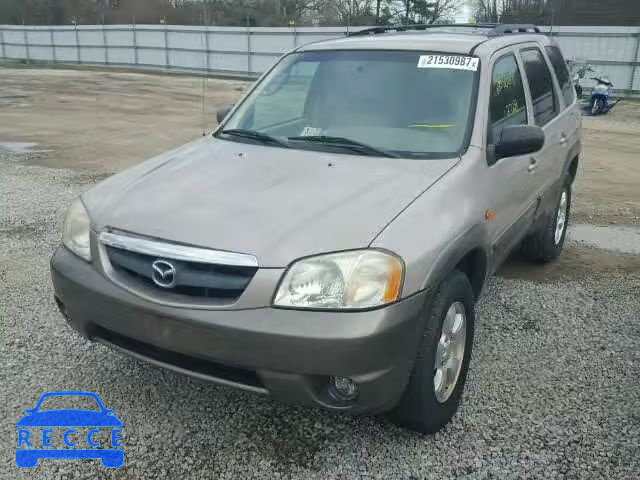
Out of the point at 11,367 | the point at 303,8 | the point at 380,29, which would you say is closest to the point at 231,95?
the point at 380,29

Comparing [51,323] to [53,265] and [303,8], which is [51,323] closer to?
[53,265]

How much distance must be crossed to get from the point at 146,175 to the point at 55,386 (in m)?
1.22

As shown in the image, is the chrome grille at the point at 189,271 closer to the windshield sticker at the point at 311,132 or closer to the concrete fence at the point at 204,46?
the windshield sticker at the point at 311,132

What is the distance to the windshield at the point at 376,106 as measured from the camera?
331 cm

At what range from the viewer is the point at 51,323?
13.0 feet

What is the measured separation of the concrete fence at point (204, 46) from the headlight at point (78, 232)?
61.9ft

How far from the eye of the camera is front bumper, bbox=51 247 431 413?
229cm

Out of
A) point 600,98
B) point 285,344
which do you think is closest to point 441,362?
point 285,344

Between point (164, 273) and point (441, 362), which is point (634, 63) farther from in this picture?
point (164, 273)

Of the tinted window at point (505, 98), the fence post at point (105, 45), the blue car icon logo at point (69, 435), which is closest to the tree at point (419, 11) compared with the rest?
the fence post at point (105, 45)

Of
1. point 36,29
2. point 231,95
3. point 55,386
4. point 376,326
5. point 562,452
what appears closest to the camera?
point 376,326

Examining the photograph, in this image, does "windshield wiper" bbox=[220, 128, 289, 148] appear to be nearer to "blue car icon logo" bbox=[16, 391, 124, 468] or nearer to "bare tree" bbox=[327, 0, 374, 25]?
"blue car icon logo" bbox=[16, 391, 124, 468]

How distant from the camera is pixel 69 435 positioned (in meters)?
2.84

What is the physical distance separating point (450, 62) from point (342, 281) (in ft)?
5.89
